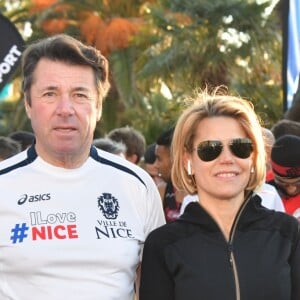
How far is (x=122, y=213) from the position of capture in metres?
3.47

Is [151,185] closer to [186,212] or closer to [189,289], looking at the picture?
[186,212]

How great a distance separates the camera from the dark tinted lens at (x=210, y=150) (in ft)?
11.0

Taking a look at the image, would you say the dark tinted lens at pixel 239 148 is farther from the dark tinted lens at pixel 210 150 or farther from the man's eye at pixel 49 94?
the man's eye at pixel 49 94

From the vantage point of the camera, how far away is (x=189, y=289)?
10.5ft

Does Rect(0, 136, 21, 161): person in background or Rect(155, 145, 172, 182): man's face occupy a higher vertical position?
Rect(0, 136, 21, 161): person in background

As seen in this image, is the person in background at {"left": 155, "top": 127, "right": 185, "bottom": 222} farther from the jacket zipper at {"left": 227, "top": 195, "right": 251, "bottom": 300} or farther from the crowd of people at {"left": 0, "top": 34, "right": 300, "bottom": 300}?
the jacket zipper at {"left": 227, "top": 195, "right": 251, "bottom": 300}

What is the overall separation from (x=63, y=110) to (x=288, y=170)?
252 cm

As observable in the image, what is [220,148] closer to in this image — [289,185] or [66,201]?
[66,201]

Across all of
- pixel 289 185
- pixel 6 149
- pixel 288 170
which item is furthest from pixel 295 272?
pixel 6 149

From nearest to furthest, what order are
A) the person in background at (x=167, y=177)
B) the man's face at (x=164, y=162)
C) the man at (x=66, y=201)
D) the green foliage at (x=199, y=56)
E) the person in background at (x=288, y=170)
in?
the man at (x=66, y=201), the person in background at (x=288, y=170), the person in background at (x=167, y=177), the man's face at (x=164, y=162), the green foliage at (x=199, y=56)

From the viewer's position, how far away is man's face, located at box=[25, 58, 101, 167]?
3344 mm

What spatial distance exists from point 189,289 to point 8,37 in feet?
20.6

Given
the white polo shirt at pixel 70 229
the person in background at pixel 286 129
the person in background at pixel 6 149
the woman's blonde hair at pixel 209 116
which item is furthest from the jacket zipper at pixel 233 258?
the person in background at pixel 286 129

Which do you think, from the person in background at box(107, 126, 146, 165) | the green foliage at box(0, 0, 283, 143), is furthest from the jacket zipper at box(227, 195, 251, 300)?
the green foliage at box(0, 0, 283, 143)
